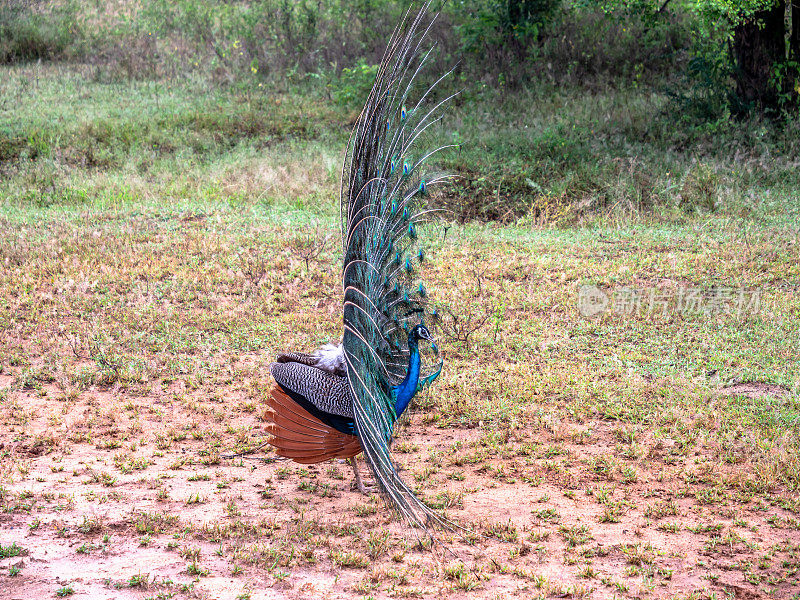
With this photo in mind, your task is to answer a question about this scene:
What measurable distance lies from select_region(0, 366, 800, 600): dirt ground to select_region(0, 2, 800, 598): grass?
0.02 metres

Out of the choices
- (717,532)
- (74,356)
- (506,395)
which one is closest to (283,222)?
(74,356)

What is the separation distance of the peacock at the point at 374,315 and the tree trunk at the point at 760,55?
9.88 metres

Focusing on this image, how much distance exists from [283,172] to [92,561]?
8.81m

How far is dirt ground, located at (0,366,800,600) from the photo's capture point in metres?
4.00

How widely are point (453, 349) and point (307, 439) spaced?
2960 mm

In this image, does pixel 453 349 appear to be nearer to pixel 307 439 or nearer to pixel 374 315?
pixel 374 315

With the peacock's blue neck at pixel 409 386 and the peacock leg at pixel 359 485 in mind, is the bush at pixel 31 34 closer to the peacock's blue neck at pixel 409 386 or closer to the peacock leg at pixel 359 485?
the peacock leg at pixel 359 485

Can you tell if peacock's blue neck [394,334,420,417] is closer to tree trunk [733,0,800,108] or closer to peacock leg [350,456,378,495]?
peacock leg [350,456,378,495]

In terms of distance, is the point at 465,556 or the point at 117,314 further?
the point at 117,314

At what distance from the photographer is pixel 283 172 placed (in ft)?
39.9

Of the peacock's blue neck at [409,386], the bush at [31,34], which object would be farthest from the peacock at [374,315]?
the bush at [31,34]

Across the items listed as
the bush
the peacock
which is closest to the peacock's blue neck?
the peacock

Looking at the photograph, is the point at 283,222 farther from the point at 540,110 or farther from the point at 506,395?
the point at 540,110

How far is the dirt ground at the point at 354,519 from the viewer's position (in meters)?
4.00
